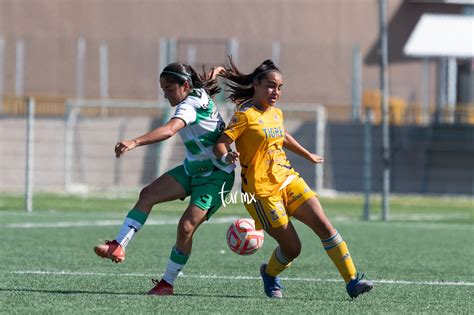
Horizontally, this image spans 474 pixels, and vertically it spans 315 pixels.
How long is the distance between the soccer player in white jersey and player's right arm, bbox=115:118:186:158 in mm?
39

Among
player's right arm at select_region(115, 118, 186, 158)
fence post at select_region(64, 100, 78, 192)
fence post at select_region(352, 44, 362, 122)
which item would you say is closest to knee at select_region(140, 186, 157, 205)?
player's right arm at select_region(115, 118, 186, 158)

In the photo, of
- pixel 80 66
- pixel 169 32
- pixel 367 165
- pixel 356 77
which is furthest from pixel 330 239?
pixel 169 32

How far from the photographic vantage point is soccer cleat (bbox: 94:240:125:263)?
8.70 m

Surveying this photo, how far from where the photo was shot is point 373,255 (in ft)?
42.0

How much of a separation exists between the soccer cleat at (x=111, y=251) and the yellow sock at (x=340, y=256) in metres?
1.54

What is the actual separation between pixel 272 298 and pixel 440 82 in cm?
2777

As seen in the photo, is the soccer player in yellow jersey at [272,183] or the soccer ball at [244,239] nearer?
the soccer player in yellow jersey at [272,183]

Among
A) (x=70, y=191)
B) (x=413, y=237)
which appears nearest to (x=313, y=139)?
(x=70, y=191)

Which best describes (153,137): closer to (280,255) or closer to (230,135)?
(230,135)

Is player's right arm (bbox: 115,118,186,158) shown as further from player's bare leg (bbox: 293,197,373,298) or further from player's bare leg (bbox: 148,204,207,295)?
player's bare leg (bbox: 293,197,373,298)

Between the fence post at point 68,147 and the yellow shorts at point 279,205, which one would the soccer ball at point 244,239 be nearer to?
the yellow shorts at point 279,205

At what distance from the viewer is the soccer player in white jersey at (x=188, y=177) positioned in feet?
29.4

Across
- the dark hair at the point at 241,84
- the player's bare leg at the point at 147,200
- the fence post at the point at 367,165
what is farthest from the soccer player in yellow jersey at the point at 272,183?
the fence post at the point at 367,165

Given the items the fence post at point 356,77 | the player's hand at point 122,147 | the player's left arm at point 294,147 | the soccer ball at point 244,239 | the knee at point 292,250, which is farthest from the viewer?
the fence post at point 356,77
